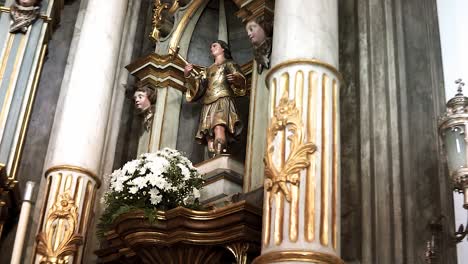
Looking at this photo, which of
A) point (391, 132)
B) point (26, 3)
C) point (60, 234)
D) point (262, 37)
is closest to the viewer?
point (391, 132)

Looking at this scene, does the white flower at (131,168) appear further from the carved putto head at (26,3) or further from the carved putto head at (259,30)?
the carved putto head at (26,3)

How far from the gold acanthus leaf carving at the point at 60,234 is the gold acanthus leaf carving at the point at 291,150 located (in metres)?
2.20

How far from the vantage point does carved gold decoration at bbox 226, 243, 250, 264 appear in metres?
4.99

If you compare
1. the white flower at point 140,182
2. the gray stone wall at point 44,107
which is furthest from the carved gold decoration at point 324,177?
the gray stone wall at point 44,107

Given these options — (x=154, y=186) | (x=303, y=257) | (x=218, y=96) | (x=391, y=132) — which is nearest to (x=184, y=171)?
(x=154, y=186)

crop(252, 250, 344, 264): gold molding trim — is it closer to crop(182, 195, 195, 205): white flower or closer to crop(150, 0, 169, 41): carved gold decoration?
crop(182, 195, 195, 205): white flower

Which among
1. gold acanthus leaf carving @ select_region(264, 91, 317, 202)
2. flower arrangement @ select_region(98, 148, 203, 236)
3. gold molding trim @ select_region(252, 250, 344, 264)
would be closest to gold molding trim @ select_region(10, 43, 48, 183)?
flower arrangement @ select_region(98, 148, 203, 236)

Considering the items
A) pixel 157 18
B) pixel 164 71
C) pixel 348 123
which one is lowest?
pixel 348 123

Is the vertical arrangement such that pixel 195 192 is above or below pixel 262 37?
below

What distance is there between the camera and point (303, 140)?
14.9ft

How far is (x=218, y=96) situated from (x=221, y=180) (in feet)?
2.97

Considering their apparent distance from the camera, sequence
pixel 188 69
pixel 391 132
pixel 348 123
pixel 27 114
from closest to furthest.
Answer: pixel 391 132 → pixel 348 123 → pixel 188 69 → pixel 27 114

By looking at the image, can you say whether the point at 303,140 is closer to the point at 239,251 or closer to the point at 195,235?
the point at 239,251

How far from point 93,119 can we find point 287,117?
2599 mm
